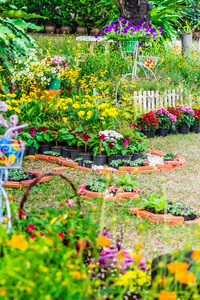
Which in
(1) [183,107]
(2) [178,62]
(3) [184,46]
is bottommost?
(1) [183,107]

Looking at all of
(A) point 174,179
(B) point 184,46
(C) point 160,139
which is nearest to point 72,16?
(B) point 184,46

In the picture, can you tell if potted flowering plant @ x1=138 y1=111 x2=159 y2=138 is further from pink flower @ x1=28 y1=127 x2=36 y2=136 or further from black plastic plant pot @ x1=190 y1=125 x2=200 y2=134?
pink flower @ x1=28 y1=127 x2=36 y2=136

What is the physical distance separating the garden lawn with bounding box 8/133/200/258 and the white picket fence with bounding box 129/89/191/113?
1703mm

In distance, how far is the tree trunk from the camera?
366 inches

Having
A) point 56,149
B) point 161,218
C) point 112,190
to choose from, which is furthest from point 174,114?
point 161,218

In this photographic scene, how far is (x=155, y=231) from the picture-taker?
114 inches

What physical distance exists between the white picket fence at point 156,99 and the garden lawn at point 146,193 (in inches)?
67.1

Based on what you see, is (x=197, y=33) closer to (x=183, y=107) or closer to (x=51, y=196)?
(x=183, y=107)

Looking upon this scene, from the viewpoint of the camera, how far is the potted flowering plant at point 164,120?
22.7 feet

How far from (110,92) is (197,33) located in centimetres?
1181

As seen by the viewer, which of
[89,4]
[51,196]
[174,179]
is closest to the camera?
[51,196]

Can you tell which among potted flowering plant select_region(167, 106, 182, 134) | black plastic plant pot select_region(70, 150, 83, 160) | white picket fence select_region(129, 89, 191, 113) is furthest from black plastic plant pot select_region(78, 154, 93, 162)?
potted flowering plant select_region(167, 106, 182, 134)

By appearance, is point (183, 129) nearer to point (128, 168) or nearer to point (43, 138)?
point (128, 168)

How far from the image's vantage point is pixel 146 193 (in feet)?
12.4
